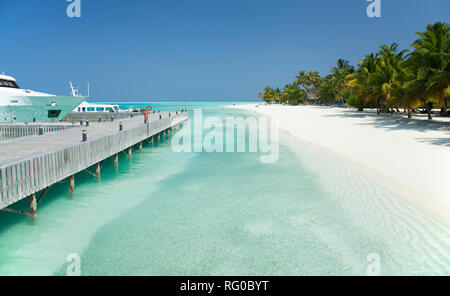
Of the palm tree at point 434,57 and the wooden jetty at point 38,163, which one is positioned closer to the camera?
the wooden jetty at point 38,163

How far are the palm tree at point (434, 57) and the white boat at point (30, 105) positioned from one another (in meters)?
27.8

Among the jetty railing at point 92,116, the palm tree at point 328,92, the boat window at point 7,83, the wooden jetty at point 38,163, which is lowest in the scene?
the wooden jetty at point 38,163

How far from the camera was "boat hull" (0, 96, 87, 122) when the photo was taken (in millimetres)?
23609

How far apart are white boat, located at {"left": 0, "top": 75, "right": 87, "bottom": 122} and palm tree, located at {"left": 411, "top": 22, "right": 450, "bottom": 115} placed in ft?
91.1

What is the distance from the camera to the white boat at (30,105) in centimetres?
2350

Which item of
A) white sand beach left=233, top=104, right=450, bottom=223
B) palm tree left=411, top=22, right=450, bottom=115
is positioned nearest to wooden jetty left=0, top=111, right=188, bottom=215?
white sand beach left=233, top=104, right=450, bottom=223

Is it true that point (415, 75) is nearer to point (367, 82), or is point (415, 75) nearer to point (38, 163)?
point (367, 82)

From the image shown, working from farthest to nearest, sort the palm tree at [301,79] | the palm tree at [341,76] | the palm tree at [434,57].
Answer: the palm tree at [301,79] < the palm tree at [341,76] < the palm tree at [434,57]

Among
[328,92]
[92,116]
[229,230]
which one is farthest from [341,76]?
[229,230]

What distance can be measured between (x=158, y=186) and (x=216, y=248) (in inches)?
223

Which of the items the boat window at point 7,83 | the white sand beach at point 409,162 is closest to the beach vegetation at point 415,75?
the white sand beach at point 409,162

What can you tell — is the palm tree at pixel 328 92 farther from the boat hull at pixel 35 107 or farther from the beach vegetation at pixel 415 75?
the boat hull at pixel 35 107

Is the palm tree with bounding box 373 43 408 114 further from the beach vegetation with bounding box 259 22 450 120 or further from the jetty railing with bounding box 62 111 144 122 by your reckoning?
the jetty railing with bounding box 62 111 144 122
